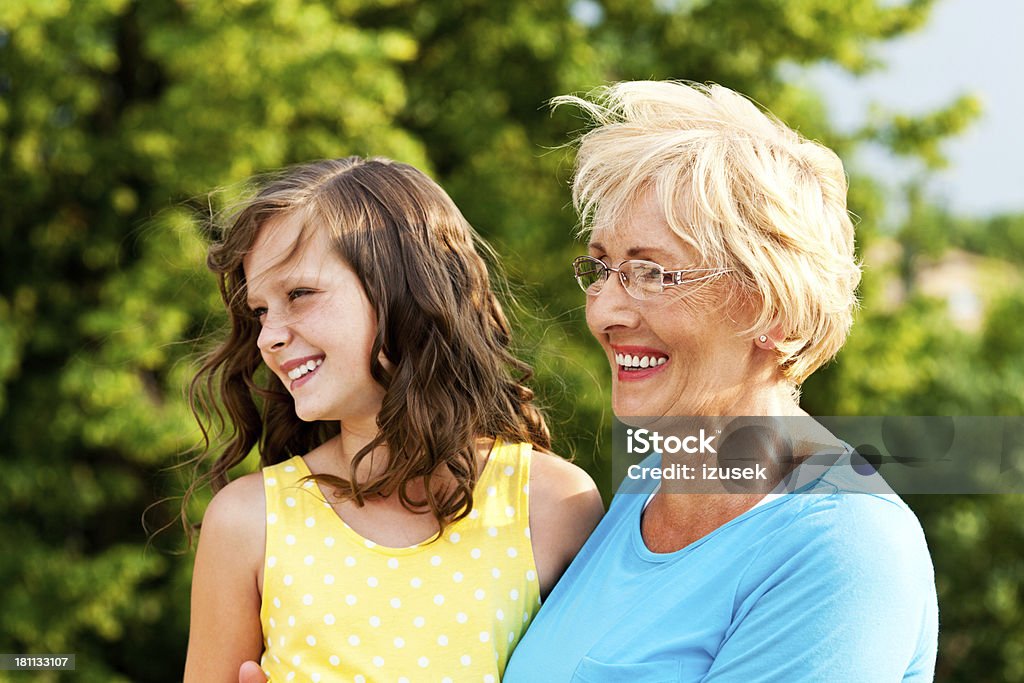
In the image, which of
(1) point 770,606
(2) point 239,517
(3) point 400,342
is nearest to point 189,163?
(3) point 400,342

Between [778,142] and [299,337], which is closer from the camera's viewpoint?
[778,142]

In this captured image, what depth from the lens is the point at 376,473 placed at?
2094mm

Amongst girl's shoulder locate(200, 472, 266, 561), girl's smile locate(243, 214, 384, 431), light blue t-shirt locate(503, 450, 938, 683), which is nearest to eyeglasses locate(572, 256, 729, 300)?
light blue t-shirt locate(503, 450, 938, 683)

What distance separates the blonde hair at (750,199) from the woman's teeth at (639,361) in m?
0.16

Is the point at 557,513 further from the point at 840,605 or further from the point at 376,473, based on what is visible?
the point at 840,605

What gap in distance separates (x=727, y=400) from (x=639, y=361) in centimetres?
16

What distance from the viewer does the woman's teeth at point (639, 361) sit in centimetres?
181

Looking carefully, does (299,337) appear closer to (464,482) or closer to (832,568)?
(464,482)

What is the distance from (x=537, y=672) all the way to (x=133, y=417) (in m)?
5.20

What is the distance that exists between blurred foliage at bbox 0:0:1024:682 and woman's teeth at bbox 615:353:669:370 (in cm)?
451

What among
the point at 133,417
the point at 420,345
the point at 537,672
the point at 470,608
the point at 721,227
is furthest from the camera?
the point at 133,417

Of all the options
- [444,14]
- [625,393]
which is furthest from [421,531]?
[444,14]

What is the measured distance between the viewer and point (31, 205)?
25.4 feet

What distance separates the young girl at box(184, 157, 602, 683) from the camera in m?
1.94
